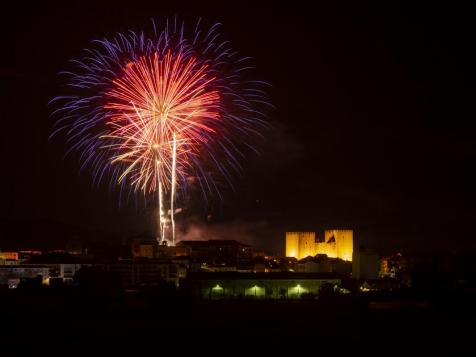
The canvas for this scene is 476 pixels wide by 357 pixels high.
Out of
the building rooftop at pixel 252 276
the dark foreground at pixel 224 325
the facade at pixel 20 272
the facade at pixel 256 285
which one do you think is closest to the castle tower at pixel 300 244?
the building rooftop at pixel 252 276

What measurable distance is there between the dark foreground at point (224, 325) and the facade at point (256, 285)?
5.37m

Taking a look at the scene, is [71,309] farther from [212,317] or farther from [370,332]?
[370,332]

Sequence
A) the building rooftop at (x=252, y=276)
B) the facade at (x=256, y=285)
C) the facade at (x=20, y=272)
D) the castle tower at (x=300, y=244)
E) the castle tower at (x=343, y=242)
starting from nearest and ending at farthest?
1. the facade at (x=256, y=285)
2. the building rooftop at (x=252, y=276)
3. the facade at (x=20, y=272)
4. the castle tower at (x=343, y=242)
5. the castle tower at (x=300, y=244)

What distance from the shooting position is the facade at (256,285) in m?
39.2

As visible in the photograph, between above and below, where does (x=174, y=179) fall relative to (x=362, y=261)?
above

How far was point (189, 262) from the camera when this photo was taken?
171 feet

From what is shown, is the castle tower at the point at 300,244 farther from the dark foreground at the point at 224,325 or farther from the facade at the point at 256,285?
the dark foreground at the point at 224,325

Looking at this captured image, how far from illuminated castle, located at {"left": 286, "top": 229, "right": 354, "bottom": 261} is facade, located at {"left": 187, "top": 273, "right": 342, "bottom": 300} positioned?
20.4 meters

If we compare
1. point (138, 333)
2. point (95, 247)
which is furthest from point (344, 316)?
point (95, 247)

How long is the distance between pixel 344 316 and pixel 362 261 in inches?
→ 1021

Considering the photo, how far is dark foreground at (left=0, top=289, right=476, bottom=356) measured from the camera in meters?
21.3

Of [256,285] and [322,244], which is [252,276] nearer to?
[256,285]

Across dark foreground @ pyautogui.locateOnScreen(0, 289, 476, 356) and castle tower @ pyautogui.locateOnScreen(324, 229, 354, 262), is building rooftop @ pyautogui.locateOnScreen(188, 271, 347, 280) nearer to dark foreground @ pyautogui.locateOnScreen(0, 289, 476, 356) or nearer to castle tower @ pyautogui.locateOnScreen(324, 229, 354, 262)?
dark foreground @ pyautogui.locateOnScreen(0, 289, 476, 356)

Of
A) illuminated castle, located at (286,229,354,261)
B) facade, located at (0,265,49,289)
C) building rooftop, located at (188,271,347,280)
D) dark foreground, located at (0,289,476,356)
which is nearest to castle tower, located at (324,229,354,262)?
illuminated castle, located at (286,229,354,261)
